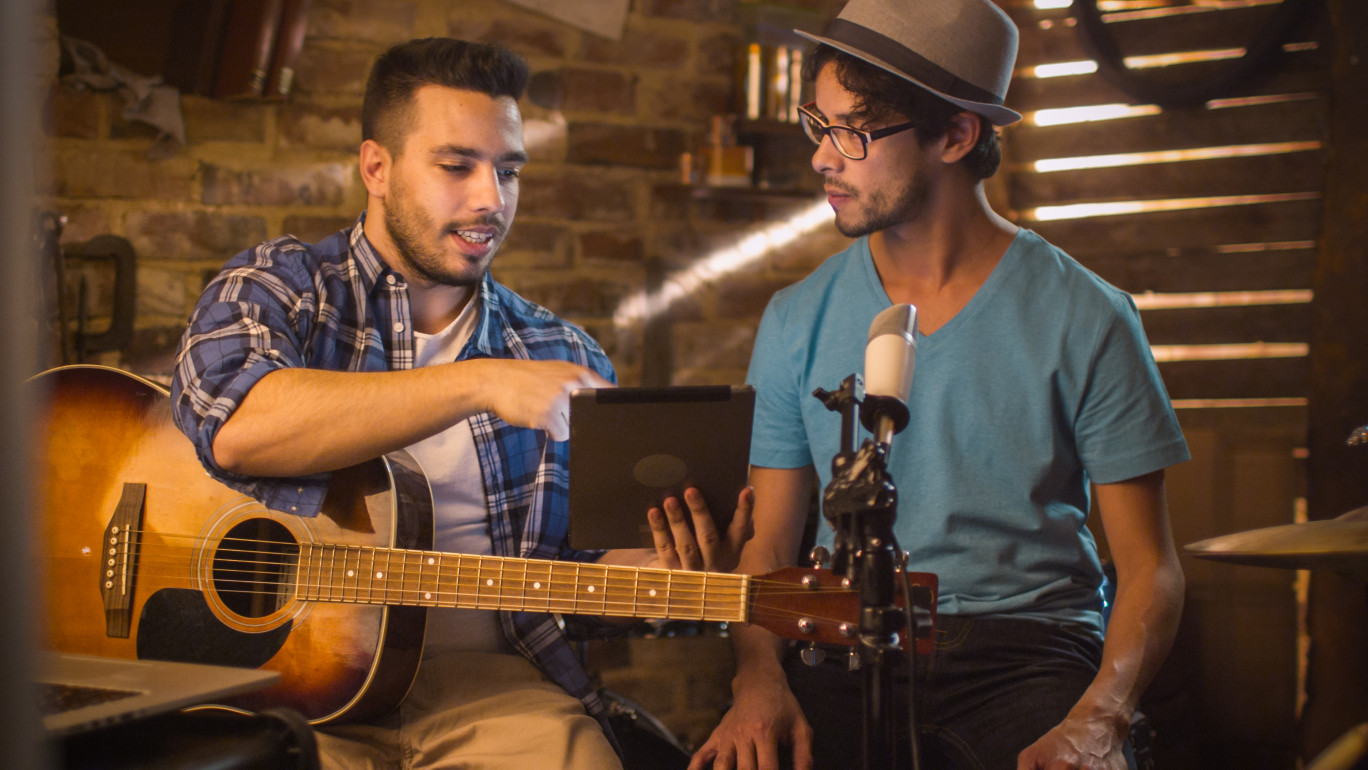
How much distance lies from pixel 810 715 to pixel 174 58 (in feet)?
6.91

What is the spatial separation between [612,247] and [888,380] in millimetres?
1875

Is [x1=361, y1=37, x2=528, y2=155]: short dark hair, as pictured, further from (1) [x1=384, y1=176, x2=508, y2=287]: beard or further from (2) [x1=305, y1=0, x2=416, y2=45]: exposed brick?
(2) [x1=305, y1=0, x2=416, y2=45]: exposed brick

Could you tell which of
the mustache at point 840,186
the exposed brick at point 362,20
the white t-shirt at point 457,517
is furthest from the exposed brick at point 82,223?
the mustache at point 840,186

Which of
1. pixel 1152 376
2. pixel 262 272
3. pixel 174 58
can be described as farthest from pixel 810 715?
pixel 174 58

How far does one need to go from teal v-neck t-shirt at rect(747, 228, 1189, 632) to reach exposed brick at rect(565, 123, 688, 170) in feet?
4.33

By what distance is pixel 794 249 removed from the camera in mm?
2971

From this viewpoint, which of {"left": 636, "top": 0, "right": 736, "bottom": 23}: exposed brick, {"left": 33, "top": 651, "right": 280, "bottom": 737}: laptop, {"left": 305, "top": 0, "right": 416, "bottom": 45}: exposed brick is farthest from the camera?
{"left": 636, "top": 0, "right": 736, "bottom": 23}: exposed brick

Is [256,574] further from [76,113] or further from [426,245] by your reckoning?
[76,113]

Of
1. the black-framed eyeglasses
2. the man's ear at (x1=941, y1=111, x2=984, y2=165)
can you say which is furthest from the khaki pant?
the man's ear at (x1=941, y1=111, x2=984, y2=165)

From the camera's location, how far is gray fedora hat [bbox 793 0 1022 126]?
5.43 feet

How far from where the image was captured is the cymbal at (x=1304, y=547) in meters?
0.97

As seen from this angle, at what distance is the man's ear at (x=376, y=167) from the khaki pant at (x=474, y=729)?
877mm

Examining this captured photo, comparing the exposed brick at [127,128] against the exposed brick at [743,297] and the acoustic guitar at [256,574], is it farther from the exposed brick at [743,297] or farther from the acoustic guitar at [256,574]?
the exposed brick at [743,297]

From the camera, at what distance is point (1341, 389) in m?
2.50
